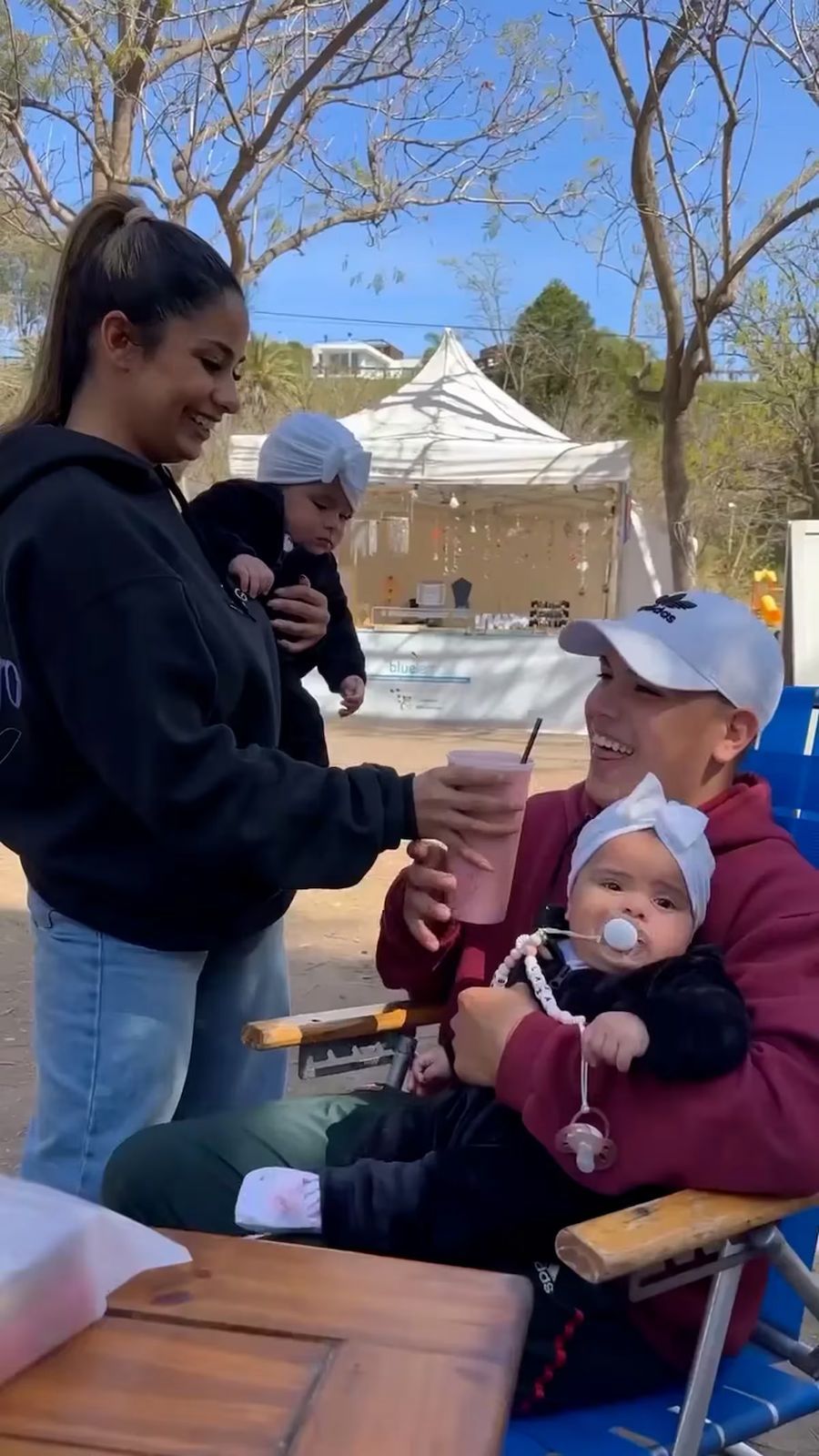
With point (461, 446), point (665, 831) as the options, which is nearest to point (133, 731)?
point (665, 831)

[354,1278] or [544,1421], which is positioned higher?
[354,1278]

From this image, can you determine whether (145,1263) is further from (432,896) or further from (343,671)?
(343,671)

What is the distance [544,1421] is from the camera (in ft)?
5.02

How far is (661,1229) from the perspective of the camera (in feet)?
4.35

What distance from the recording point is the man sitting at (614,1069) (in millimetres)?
1482

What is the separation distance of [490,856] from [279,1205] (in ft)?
1.68

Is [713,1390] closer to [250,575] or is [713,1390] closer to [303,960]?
[250,575]

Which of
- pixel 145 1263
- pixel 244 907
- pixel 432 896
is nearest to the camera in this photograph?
pixel 145 1263

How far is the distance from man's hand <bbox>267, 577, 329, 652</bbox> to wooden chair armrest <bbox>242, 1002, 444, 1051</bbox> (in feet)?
2.71

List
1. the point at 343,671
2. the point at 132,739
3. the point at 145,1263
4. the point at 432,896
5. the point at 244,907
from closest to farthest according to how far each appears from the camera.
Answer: the point at 145,1263 → the point at 132,739 → the point at 244,907 → the point at 432,896 → the point at 343,671

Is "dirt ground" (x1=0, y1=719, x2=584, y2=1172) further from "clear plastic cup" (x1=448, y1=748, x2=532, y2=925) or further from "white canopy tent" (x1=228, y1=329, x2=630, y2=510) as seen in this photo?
"white canopy tent" (x1=228, y1=329, x2=630, y2=510)

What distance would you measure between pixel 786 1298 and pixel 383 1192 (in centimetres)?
64

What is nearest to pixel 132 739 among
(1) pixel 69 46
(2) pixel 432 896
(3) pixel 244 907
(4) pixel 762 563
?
(3) pixel 244 907

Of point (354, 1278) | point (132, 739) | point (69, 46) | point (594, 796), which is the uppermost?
point (69, 46)
